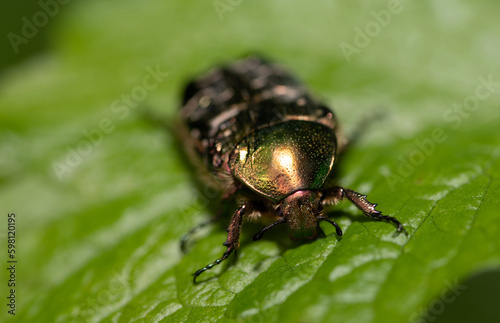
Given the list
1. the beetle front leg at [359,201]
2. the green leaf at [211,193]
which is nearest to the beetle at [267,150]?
the beetle front leg at [359,201]

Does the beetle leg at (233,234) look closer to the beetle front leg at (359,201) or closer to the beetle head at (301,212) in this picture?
the beetle head at (301,212)

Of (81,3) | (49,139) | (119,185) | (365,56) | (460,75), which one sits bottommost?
(460,75)

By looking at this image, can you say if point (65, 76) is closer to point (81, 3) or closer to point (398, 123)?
point (81, 3)

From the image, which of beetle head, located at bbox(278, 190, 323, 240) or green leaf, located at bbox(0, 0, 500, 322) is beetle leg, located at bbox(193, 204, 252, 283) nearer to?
green leaf, located at bbox(0, 0, 500, 322)

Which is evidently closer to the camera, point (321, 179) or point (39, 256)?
point (321, 179)

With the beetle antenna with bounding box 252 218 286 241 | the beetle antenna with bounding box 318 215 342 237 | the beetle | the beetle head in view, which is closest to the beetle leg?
the beetle

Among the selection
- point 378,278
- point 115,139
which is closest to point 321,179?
point 378,278

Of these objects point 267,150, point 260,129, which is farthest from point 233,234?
point 260,129
